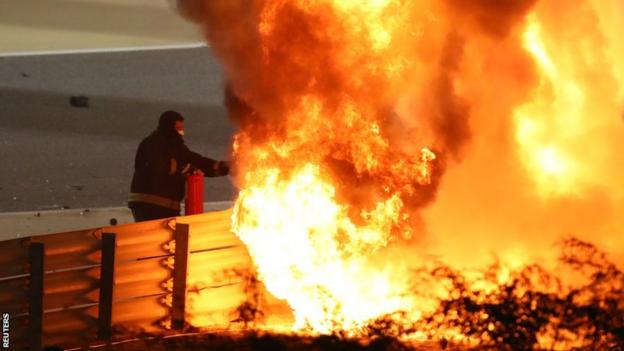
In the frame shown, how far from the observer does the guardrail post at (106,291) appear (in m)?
8.70

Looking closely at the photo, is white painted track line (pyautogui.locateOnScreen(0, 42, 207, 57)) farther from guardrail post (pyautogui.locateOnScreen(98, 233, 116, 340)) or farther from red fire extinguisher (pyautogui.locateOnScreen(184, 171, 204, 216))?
guardrail post (pyautogui.locateOnScreen(98, 233, 116, 340))

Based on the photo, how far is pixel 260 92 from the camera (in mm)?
9578

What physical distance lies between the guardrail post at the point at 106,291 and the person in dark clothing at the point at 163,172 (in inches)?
109

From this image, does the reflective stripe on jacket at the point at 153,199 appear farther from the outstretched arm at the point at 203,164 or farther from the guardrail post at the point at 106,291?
the guardrail post at the point at 106,291

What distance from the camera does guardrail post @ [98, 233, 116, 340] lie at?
870 centimetres

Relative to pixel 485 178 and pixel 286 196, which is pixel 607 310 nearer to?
pixel 286 196

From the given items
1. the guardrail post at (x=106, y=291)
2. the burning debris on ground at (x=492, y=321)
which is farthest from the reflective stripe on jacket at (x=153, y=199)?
the guardrail post at (x=106, y=291)

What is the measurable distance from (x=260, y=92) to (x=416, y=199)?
4.79 ft

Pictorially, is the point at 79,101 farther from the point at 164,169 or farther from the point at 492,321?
the point at 492,321

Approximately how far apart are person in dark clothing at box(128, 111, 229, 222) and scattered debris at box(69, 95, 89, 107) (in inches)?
554

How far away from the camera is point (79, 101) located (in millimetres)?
25547

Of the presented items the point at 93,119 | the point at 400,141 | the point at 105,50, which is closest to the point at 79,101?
the point at 93,119

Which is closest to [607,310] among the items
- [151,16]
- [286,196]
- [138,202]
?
[286,196]

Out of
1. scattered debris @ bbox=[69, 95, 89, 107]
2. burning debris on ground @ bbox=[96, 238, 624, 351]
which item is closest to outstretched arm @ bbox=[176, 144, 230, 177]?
burning debris on ground @ bbox=[96, 238, 624, 351]
